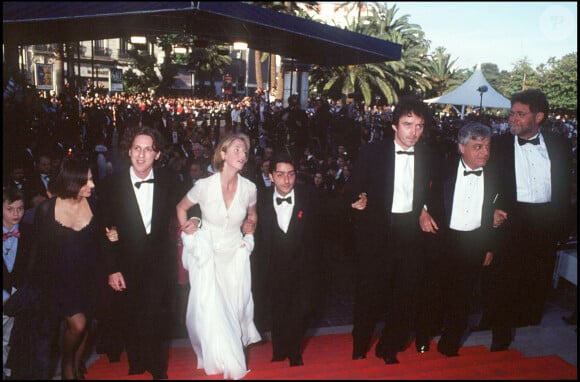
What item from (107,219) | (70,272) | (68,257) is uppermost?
(107,219)

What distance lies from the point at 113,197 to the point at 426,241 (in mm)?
2514

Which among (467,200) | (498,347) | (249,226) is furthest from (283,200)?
(498,347)

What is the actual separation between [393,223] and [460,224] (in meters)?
0.54

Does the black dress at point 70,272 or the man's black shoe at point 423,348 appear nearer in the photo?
the black dress at point 70,272

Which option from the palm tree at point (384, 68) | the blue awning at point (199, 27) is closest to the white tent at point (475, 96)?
the palm tree at point (384, 68)

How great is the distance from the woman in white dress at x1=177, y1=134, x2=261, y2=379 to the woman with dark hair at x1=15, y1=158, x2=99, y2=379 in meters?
0.75

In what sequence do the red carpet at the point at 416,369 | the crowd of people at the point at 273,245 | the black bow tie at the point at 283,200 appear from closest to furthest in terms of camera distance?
the red carpet at the point at 416,369, the crowd of people at the point at 273,245, the black bow tie at the point at 283,200

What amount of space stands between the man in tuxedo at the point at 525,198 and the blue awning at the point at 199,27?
3720 millimetres

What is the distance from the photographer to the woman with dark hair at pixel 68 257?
3.42 meters

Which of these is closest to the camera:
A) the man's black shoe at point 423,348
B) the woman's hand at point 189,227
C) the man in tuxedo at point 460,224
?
the woman's hand at point 189,227

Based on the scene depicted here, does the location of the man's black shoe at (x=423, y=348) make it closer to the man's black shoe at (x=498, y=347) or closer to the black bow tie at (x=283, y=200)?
the man's black shoe at (x=498, y=347)

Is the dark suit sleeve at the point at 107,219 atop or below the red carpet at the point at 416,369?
atop

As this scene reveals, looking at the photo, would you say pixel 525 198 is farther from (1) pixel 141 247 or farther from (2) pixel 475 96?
(2) pixel 475 96

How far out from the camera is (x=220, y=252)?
399 cm
